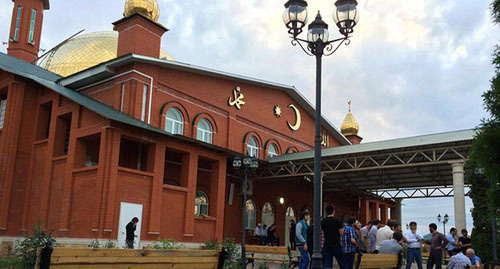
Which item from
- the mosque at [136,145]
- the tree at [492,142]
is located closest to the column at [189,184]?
the mosque at [136,145]

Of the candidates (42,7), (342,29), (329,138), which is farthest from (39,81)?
(329,138)

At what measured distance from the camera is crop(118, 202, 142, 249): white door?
17.6 metres

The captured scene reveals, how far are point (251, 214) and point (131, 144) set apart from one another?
9085 millimetres

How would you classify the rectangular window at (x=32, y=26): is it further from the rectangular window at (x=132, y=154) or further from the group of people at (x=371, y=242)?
the group of people at (x=371, y=242)

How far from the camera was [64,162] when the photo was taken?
64.0 feet

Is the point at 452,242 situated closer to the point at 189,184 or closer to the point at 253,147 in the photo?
the point at 189,184

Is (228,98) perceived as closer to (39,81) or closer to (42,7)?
(39,81)

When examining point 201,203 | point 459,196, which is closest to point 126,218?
point 201,203

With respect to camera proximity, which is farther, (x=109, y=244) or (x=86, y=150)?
(x=86, y=150)

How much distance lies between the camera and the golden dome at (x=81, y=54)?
Answer: 100ft

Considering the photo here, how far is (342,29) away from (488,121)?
4.60 m

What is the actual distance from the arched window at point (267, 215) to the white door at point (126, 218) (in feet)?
35.9

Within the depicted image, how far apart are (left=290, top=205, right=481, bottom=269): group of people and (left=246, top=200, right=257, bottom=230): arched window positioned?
42.1ft

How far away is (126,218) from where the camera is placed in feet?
58.7
